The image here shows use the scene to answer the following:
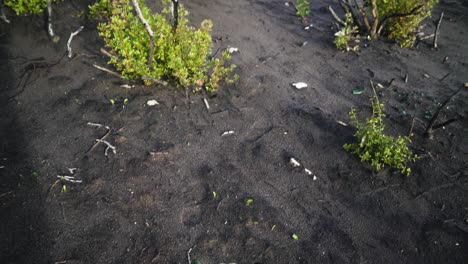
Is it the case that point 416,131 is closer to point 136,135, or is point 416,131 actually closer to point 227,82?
point 227,82

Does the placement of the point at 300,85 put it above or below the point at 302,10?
below

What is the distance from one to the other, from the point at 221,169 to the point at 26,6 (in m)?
4.06

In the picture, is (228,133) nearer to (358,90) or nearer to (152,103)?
(152,103)

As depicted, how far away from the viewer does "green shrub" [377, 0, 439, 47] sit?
4.46 metres

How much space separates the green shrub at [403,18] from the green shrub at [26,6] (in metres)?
5.22

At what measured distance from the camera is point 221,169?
108 inches

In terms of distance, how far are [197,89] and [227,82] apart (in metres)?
0.47

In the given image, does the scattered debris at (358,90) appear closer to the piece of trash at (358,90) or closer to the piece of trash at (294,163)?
the piece of trash at (358,90)

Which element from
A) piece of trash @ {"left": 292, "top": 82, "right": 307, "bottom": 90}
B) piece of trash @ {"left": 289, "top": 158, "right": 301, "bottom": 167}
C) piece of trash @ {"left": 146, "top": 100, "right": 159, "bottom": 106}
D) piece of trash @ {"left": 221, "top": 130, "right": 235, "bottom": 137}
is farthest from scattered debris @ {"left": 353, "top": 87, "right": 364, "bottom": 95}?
piece of trash @ {"left": 146, "top": 100, "right": 159, "bottom": 106}

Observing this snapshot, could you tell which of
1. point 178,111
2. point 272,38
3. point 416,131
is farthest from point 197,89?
point 416,131

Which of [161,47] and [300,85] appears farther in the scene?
[300,85]

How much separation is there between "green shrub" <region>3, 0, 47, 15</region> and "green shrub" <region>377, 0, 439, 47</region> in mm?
5217

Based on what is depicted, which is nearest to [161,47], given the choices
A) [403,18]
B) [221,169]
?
[221,169]

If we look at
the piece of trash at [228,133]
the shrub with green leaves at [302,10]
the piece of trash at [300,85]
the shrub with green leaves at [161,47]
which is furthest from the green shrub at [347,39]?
the piece of trash at [228,133]
